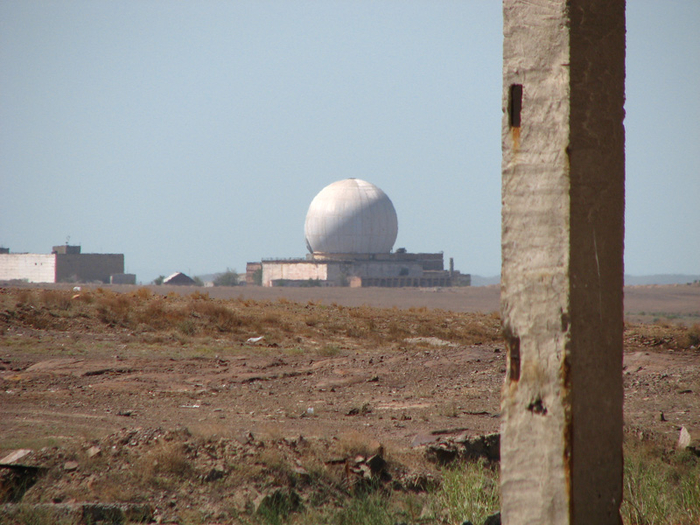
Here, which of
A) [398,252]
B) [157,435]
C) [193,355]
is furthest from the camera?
[398,252]

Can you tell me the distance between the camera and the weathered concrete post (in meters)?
2.75

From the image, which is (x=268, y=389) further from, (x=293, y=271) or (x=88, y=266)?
(x=88, y=266)

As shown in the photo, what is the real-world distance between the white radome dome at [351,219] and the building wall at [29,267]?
1945 cm

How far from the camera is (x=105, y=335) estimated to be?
13.7 m

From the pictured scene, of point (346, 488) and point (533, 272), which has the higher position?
point (533, 272)

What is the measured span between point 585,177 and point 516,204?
11.3 inches

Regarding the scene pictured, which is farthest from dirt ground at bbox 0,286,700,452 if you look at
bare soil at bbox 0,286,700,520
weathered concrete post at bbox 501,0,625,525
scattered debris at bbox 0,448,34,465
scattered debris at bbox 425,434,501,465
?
weathered concrete post at bbox 501,0,625,525

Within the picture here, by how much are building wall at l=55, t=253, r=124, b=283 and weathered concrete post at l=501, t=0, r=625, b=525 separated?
53081mm

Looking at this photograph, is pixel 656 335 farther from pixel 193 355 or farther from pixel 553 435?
pixel 553 435

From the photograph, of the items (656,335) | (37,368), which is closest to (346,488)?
(37,368)

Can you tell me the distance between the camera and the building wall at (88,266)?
171 feet

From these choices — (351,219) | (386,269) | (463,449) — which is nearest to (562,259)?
(463,449)

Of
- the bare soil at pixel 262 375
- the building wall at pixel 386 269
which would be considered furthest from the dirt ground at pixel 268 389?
the building wall at pixel 386 269

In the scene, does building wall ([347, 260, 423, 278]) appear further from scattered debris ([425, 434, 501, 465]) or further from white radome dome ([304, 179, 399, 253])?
scattered debris ([425, 434, 501, 465])
